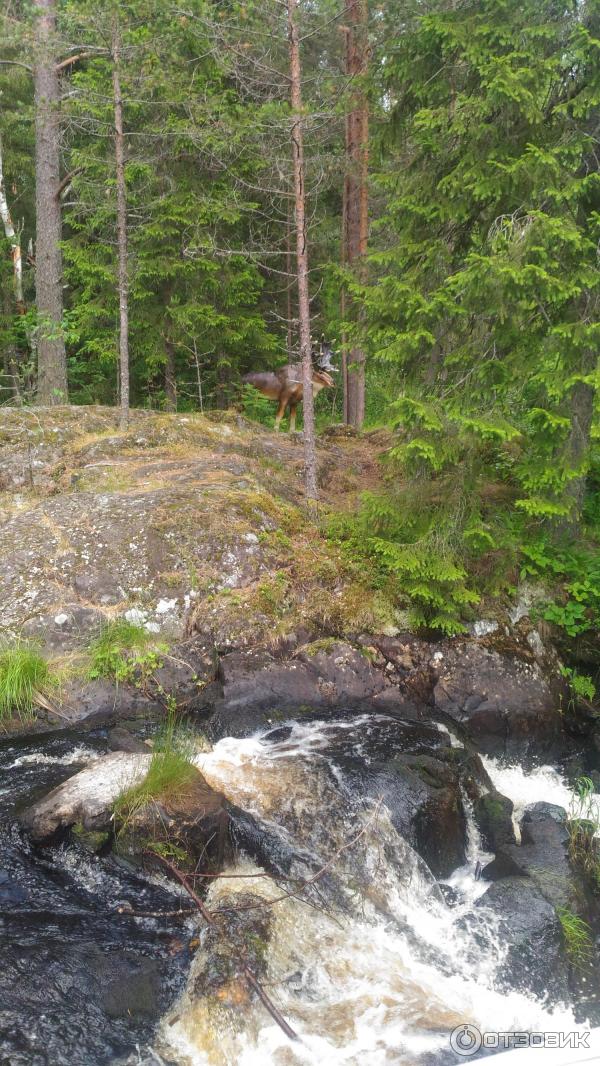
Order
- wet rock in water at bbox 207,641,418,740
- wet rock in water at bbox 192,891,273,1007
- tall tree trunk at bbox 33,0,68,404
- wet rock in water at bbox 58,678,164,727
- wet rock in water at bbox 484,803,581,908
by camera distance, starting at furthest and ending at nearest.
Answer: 1. tall tree trunk at bbox 33,0,68,404
2. wet rock in water at bbox 207,641,418,740
3. wet rock in water at bbox 58,678,164,727
4. wet rock in water at bbox 484,803,581,908
5. wet rock in water at bbox 192,891,273,1007

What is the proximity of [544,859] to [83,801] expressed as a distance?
146 inches

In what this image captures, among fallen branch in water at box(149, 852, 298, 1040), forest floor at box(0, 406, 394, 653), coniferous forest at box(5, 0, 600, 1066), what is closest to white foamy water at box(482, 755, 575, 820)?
coniferous forest at box(5, 0, 600, 1066)

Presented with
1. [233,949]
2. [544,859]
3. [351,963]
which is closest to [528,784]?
[544,859]

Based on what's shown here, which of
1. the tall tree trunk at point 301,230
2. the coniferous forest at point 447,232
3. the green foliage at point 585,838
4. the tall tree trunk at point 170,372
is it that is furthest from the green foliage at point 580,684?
the tall tree trunk at point 170,372

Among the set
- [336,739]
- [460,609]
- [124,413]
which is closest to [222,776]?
[336,739]

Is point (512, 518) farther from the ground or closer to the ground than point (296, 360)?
closer to the ground

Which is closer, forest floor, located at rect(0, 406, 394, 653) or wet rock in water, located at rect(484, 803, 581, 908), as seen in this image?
wet rock in water, located at rect(484, 803, 581, 908)

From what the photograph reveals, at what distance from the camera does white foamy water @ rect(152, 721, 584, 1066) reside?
4.15 meters

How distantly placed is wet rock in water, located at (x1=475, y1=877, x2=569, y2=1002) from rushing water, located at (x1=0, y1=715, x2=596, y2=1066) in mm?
74

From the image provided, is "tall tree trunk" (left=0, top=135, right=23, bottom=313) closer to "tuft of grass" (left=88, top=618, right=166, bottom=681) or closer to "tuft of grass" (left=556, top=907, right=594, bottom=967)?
"tuft of grass" (left=88, top=618, right=166, bottom=681)

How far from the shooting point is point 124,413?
11086 millimetres

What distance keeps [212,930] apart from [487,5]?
7.99 metres

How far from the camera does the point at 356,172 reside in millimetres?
10836

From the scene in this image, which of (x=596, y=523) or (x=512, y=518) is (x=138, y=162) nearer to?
(x=512, y=518)
